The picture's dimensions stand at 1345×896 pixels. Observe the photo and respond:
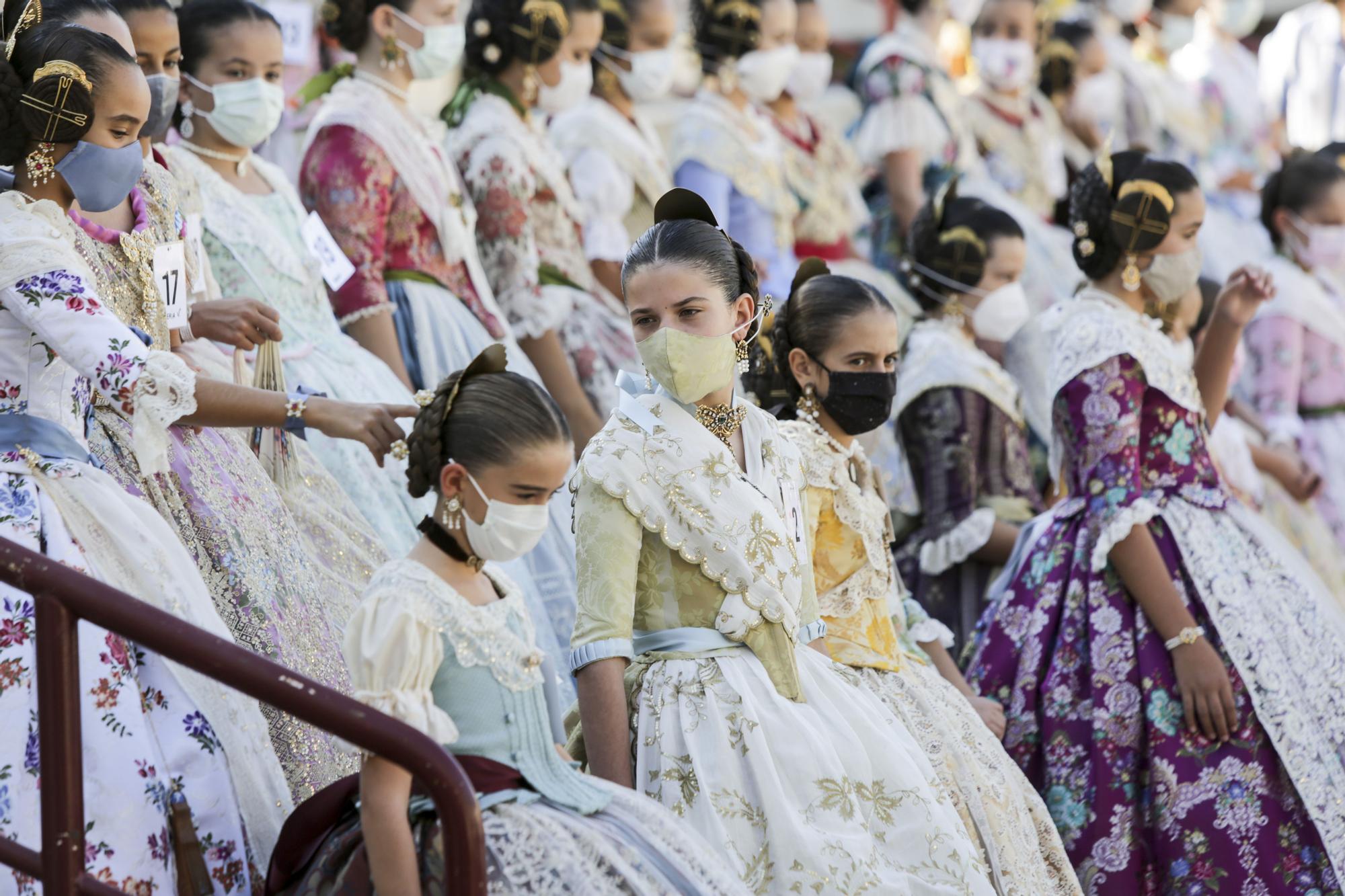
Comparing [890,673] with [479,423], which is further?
[890,673]

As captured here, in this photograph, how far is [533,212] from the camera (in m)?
4.98

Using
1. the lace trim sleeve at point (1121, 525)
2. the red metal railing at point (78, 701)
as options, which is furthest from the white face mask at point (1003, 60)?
the red metal railing at point (78, 701)

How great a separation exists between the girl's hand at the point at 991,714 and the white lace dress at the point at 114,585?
1.62 meters

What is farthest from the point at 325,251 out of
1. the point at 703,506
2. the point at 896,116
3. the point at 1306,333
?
the point at 1306,333

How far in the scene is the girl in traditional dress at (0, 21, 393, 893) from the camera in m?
2.56

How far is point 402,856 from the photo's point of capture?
7.43ft

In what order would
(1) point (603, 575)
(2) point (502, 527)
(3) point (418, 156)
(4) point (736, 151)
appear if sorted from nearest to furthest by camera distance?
(2) point (502, 527)
(1) point (603, 575)
(3) point (418, 156)
(4) point (736, 151)

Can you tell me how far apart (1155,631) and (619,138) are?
2480mm

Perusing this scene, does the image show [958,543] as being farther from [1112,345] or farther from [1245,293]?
[1245,293]

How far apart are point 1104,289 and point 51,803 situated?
2.80m

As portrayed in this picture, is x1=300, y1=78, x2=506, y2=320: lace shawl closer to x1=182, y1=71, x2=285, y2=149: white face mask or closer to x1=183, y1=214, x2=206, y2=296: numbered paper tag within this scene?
x1=182, y1=71, x2=285, y2=149: white face mask

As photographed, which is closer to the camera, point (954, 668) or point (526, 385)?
point (526, 385)

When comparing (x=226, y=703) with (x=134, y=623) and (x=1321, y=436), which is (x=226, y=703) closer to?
(x=134, y=623)

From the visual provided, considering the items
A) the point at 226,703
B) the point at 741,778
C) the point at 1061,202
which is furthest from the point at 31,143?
the point at 1061,202
